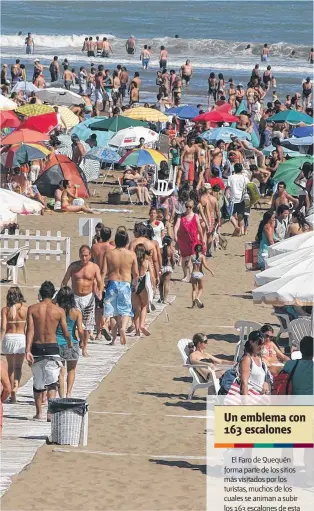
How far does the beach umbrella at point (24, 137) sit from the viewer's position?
23094 millimetres

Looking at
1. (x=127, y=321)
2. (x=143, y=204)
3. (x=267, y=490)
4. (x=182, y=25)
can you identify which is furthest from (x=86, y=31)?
(x=267, y=490)

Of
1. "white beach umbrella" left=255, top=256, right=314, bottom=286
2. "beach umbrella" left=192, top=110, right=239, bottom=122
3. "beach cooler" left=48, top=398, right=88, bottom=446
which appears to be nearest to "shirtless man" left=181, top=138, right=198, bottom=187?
"beach umbrella" left=192, top=110, right=239, bottom=122

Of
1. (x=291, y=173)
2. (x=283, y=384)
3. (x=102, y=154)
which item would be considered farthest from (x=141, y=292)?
(x=102, y=154)

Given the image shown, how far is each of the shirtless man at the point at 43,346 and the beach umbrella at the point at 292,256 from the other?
2.58 meters

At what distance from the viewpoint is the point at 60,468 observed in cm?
980

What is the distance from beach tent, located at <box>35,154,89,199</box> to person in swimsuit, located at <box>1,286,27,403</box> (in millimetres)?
10643

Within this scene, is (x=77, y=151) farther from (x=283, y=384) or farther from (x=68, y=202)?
(x=283, y=384)

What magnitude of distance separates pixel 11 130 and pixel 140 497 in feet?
58.0

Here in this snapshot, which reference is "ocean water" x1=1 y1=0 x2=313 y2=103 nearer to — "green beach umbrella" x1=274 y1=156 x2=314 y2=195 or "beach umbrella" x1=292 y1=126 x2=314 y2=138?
"beach umbrella" x1=292 y1=126 x2=314 y2=138

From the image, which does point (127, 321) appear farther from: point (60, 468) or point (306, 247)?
point (60, 468)

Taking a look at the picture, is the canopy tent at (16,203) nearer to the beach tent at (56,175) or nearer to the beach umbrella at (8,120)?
the beach tent at (56,175)

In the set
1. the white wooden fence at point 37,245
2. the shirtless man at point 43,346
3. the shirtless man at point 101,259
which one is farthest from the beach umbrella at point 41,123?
the shirtless man at point 43,346

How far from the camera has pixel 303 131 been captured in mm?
27156

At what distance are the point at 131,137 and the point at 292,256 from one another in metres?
12.1
